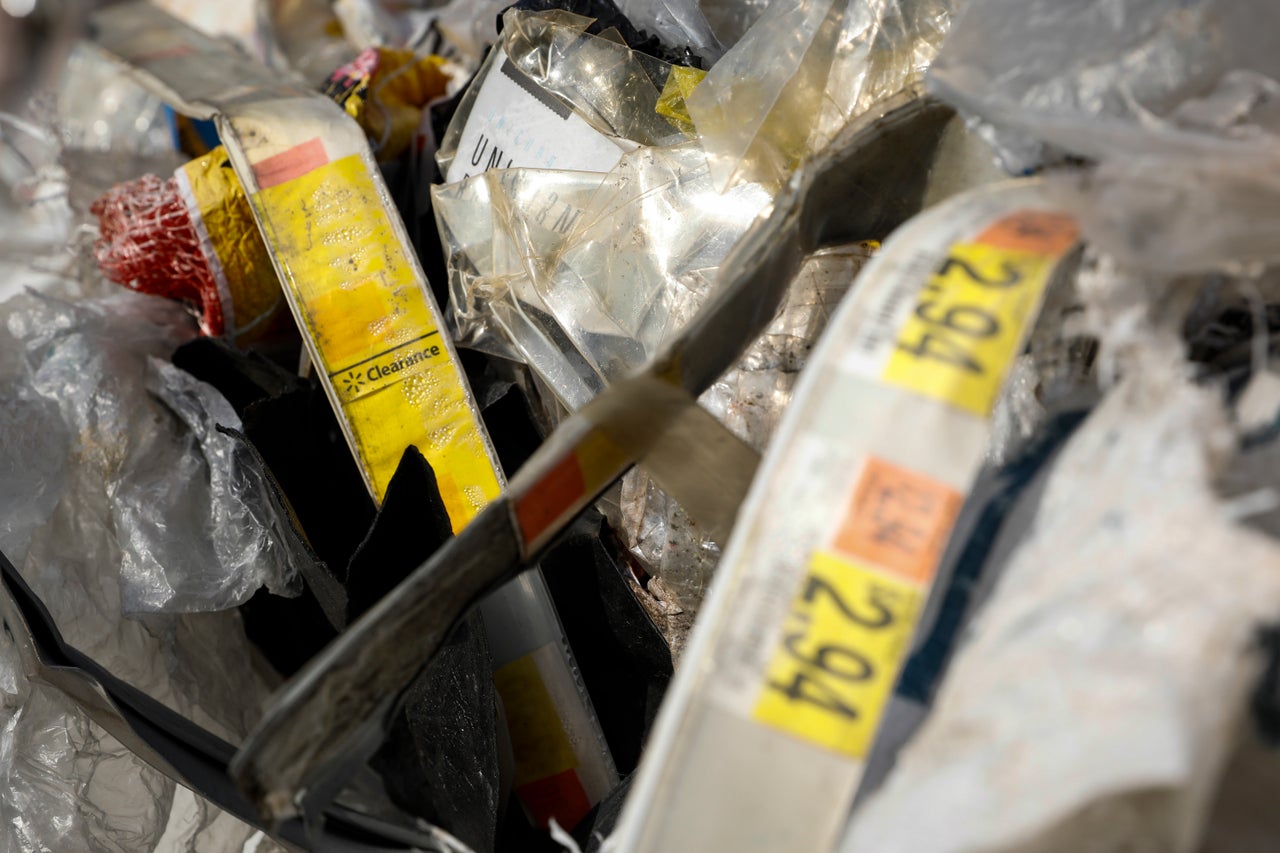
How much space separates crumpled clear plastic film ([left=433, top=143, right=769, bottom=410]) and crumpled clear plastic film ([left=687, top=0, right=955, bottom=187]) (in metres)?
0.04

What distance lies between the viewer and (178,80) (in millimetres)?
1015

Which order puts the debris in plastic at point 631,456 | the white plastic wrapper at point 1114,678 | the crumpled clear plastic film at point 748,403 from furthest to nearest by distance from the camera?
the crumpled clear plastic film at point 748,403 → the debris in plastic at point 631,456 → the white plastic wrapper at point 1114,678

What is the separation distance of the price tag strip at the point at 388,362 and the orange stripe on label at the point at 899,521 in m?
0.42

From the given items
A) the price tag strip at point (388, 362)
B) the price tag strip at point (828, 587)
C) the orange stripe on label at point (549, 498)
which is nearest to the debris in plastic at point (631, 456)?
the orange stripe on label at point (549, 498)

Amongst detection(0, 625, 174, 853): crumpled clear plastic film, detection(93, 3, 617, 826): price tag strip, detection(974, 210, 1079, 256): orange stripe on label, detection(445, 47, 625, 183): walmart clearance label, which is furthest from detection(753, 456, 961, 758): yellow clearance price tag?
detection(0, 625, 174, 853): crumpled clear plastic film

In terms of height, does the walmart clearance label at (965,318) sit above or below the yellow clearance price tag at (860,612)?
above

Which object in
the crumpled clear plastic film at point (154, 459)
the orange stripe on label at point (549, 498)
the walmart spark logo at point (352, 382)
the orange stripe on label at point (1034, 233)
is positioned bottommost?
the crumpled clear plastic film at point (154, 459)

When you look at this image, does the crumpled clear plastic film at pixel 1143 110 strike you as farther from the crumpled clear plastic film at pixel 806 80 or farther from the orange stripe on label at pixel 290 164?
the orange stripe on label at pixel 290 164

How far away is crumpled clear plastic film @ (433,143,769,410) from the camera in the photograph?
0.74 m

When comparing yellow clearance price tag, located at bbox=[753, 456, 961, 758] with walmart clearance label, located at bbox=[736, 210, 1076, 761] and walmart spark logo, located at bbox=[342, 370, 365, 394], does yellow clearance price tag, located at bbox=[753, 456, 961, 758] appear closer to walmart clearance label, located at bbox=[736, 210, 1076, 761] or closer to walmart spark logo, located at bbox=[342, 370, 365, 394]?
walmart clearance label, located at bbox=[736, 210, 1076, 761]

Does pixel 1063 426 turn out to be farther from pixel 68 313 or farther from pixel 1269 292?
pixel 68 313

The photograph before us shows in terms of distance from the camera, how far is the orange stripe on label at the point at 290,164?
0.85 metres

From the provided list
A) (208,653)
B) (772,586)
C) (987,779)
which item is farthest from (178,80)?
(987,779)

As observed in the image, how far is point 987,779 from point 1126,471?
0.46 feet
